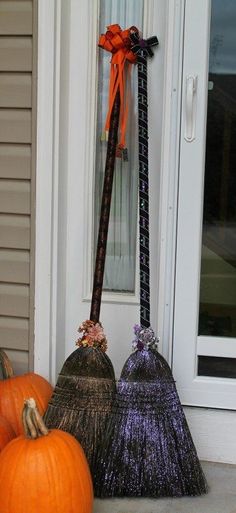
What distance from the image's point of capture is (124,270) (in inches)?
97.0

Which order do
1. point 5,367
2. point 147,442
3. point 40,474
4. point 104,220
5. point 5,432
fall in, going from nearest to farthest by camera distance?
point 40,474 < point 147,442 < point 5,432 < point 104,220 < point 5,367

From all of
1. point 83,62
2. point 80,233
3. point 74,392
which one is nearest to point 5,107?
point 83,62

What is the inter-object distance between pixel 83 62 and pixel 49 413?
4.32ft

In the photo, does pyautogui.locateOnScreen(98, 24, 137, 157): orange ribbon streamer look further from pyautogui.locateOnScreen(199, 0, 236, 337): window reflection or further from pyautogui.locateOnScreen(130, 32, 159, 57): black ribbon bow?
pyautogui.locateOnScreen(199, 0, 236, 337): window reflection

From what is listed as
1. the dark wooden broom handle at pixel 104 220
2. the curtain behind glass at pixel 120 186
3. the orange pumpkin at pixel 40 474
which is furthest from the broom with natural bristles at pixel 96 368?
the orange pumpkin at pixel 40 474

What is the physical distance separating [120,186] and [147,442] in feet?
3.20

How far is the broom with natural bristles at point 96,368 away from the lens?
2.05m

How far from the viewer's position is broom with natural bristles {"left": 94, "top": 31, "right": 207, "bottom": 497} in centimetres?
199

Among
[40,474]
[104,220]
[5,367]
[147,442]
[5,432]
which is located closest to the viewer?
[40,474]

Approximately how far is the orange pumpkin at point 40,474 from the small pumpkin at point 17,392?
1.41ft

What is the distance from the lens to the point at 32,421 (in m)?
1.79

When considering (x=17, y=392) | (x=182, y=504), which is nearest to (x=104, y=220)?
(x=17, y=392)

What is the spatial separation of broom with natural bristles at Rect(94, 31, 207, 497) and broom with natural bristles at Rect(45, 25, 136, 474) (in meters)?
0.06

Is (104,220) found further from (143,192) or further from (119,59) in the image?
(119,59)
